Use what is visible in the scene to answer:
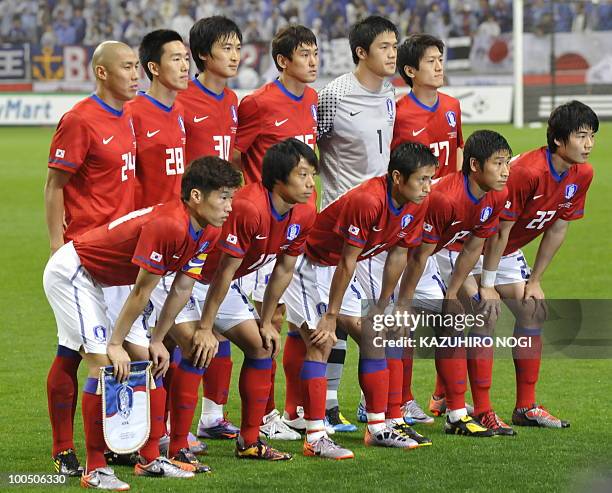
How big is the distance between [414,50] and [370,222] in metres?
1.47

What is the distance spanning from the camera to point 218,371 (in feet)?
20.8

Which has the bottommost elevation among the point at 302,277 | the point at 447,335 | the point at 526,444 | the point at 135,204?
the point at 526,444

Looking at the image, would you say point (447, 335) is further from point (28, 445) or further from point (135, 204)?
point (28, 445)

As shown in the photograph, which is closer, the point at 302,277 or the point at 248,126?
the point at 302,277

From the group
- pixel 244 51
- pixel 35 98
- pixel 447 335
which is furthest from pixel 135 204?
pixel 244 51

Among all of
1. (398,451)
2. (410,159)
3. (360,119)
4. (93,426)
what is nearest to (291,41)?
(360,119)

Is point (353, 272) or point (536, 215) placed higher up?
point (536, 215)

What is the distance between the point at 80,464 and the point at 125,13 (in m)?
29.6

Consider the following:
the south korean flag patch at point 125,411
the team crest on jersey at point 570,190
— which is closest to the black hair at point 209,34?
the team crest on jersey at point 570,190

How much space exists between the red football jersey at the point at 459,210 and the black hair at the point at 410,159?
1.30 feet

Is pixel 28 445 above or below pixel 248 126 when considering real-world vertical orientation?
below

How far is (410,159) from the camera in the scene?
578 cm

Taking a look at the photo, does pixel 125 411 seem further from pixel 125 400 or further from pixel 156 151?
pixel 156 151

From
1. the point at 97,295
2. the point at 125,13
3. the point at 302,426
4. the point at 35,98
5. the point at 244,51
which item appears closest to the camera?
the point at 97,295
